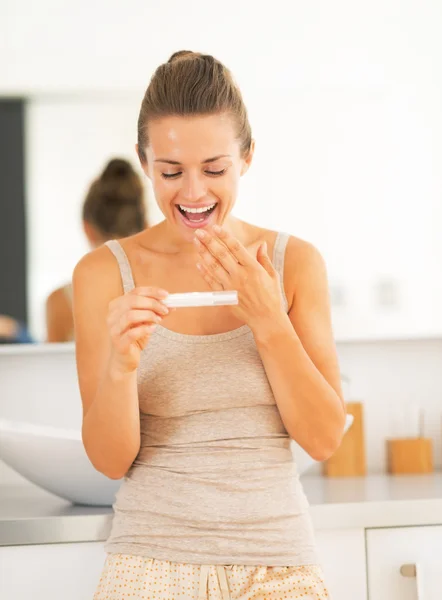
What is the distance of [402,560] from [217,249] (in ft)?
2.54

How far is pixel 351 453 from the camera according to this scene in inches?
80.2

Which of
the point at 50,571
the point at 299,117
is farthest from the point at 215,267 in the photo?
the point at 299,117

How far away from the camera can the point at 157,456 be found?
4.28ft

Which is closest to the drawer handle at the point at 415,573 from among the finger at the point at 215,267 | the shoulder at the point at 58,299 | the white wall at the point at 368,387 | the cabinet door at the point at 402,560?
the cabinet door at the point at 402,560

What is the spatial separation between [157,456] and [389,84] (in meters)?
1.30

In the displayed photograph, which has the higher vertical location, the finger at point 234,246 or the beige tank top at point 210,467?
the finger at point 234,246

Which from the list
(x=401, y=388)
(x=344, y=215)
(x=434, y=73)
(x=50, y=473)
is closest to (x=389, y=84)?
(x=434, y=73)

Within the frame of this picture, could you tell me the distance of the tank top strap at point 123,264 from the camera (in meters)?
1.37

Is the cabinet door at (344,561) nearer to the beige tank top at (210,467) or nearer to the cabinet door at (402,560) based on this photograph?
the cabinet door at (402,560)

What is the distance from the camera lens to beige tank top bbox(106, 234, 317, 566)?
1251 mm

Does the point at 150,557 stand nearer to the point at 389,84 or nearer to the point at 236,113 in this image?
the point at 236,113

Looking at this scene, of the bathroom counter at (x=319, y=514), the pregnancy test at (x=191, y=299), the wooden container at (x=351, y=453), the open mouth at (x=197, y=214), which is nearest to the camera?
the pregnancy test at (x=191, y=299)

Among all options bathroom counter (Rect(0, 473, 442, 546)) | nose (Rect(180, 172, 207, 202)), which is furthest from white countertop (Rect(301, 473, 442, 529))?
nose (Rect(180, 172, 207, 202))

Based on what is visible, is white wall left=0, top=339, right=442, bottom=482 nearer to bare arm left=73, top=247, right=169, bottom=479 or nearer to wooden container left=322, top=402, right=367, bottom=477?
wooden container left=322, top=402, right=367, bottom=477
